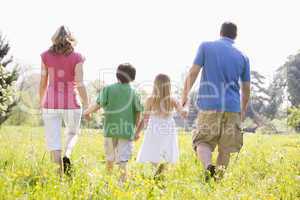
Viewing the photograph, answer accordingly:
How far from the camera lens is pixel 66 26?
7078 mm

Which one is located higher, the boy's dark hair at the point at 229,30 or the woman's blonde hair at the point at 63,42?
the boy's dark hair at the point at 229,30

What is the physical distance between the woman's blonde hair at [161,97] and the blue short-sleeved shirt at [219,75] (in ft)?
3.38

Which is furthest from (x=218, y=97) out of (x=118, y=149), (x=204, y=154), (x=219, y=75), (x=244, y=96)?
(x=118, y=149)

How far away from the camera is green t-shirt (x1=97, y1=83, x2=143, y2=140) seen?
7512mm

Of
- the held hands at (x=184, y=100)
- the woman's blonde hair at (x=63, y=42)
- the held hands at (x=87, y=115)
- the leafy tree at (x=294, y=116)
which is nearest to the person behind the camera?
the woman's blonde hair at (x=63, y=42)

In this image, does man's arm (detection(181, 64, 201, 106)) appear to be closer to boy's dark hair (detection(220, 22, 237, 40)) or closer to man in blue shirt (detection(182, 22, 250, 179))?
man in blue shirt (detection(182, 22, 250, 179))

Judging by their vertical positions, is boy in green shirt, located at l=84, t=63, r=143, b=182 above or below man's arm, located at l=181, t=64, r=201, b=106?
below

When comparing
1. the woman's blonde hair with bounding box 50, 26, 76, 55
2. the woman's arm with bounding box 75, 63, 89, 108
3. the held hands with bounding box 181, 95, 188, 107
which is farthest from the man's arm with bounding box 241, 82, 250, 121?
the woman's blonde hair with bounding box 50, 26, 76, 55

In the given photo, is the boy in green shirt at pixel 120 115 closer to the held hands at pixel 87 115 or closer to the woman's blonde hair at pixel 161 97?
the held hands at pixel 87 115

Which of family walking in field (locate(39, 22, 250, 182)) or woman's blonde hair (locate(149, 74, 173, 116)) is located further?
woman's blonde hair (locate(149, 74, 173, 116))

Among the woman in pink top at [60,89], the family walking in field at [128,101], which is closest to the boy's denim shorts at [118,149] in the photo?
the family walking in field at [128,101]

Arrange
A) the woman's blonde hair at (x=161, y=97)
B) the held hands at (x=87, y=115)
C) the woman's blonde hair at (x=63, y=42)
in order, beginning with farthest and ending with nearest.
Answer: the woman's blonde hair at (x=161, y=97), the held hands at (x=87, y=115), the woman's blonde hair at (x=63, y=42)

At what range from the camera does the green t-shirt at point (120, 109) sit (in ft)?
24.6

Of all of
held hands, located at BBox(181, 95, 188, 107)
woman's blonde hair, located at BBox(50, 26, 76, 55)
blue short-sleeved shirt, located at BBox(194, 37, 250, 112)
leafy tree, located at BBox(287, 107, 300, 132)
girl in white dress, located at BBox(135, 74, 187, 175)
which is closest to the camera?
woman's blonde hair, located at BBox(50, 26, 76, 55)
